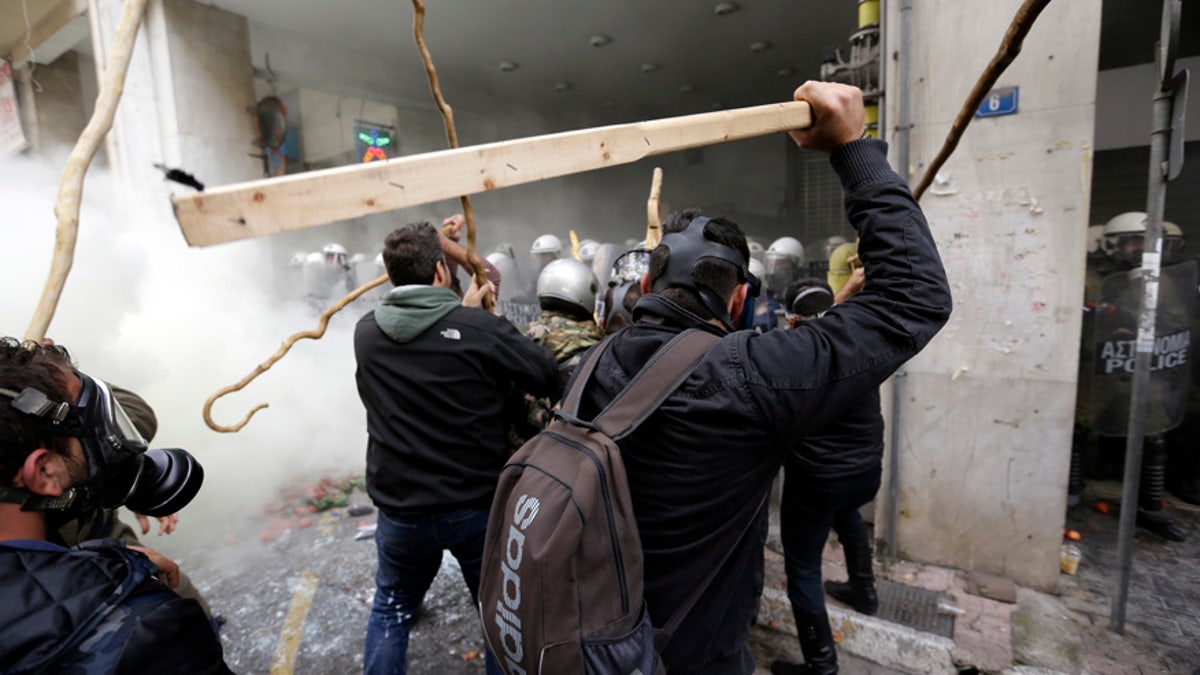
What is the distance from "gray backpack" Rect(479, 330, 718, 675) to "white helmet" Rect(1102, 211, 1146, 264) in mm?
5626

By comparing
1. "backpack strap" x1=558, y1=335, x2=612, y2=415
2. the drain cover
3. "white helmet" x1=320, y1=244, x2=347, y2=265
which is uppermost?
"white helmet" x1=320, y1=244, x2=347, y2=265

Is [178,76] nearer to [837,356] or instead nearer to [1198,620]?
[837,356]

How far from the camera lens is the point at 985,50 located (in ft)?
11.3

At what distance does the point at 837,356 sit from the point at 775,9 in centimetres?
888

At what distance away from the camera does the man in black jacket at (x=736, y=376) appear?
1.25 m

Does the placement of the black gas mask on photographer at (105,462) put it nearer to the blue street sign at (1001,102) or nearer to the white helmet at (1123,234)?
the blue street sign at (1001,102)

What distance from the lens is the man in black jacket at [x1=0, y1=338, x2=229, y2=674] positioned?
968 mm

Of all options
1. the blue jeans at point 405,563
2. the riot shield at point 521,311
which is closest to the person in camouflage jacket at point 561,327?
the blue jeans at point 405,563

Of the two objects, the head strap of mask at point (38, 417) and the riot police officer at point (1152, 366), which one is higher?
the head strap of mask at point (38, 417)

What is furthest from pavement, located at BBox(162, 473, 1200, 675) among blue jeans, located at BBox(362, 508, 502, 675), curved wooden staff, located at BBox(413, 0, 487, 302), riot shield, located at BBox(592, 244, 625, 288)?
riot shield, located at BBox(592, 244, 625, 288)

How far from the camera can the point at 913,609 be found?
3490 millimetres

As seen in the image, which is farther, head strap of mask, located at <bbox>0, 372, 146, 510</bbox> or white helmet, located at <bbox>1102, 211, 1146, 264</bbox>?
white helmet, located at <bbox>1102, 211, 1146, 264</bbox>

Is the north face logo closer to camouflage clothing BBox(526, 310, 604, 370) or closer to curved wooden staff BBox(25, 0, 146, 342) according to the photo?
curved wooden staff BBox(25, 0, 146, 342)

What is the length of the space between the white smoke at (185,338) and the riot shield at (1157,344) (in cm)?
712
